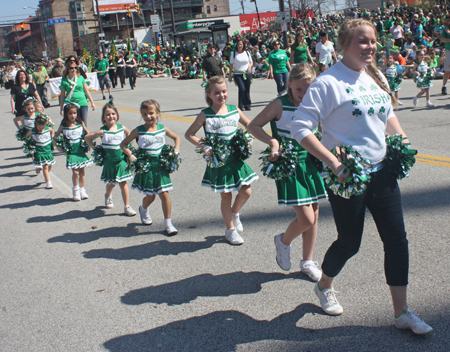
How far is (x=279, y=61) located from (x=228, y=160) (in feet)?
32.2

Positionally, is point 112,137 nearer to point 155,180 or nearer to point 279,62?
point 155,180

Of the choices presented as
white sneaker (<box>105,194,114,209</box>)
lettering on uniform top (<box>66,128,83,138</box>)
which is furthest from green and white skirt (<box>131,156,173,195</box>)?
lettering on uniform top (<box>66,128,83,138</box>)

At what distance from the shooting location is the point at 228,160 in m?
4.80

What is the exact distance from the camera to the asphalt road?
326 cm

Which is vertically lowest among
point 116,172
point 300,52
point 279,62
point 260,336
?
point 260,336

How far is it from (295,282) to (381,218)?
123cm

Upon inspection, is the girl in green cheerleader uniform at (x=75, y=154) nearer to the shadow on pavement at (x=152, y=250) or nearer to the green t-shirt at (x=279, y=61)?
the shadow on pavement at (x=152, y=250)

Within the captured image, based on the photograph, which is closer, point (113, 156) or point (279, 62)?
point (113, 156)

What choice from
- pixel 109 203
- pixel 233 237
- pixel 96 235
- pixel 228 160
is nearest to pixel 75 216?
pixel 109 203

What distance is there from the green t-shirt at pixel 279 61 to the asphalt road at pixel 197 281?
7515 mm

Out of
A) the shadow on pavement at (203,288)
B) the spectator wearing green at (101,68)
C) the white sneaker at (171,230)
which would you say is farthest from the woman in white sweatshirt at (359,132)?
the spectator wearing green at (101,68)

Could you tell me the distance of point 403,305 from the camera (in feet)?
9.97

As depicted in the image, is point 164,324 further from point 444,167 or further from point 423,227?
point 444,167

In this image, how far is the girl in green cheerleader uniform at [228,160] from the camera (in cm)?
477
